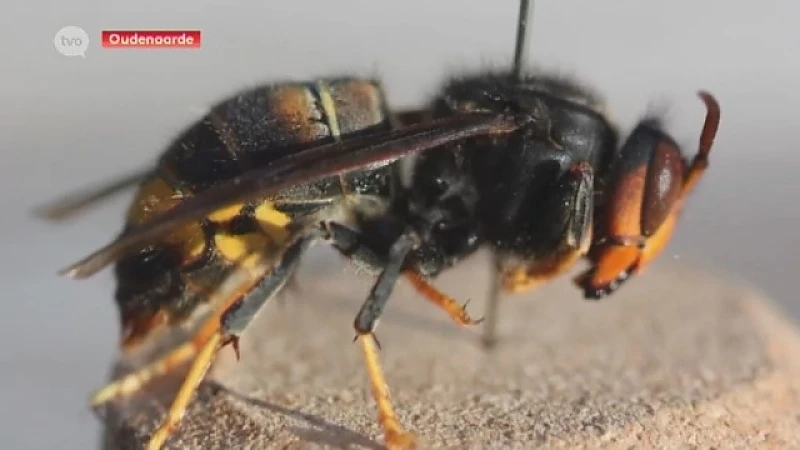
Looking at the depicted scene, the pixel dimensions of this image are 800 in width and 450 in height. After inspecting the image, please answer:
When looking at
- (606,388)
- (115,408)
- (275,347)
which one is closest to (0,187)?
(275,347)

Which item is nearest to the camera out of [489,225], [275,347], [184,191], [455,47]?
[184,191]

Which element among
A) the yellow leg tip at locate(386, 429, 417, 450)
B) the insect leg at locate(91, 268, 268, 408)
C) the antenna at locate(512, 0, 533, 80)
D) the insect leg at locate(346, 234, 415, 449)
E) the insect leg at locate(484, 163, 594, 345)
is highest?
the antenna at locate(512, 0, 533, 80)

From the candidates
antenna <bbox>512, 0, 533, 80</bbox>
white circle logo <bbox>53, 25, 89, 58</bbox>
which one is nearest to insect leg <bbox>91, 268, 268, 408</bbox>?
antenna <bbox>512, 0, 533, 80</bbox>

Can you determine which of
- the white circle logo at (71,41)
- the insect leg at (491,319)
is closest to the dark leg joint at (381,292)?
the insect leg at (491,319)

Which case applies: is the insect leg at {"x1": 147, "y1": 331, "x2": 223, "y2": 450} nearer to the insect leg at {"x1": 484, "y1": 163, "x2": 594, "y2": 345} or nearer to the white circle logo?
the insect leg at {"x1": 484, "y1": 163, "x2": 594, "y2": 345}

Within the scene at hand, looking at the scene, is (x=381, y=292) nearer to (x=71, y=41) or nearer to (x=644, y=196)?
(x=644, y=196)

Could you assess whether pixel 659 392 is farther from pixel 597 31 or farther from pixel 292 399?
pixel 597 31
